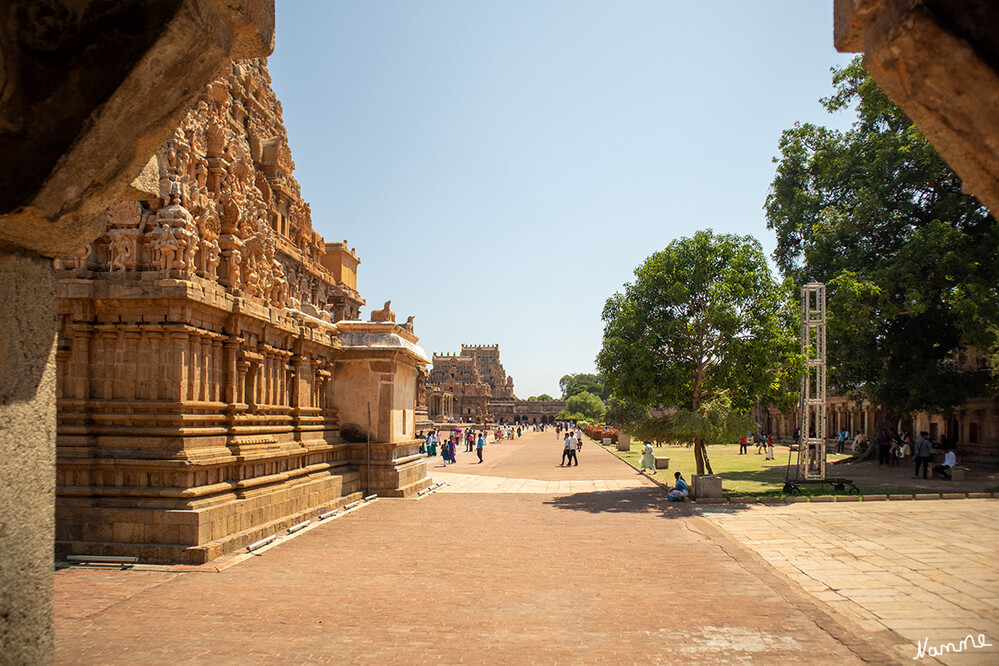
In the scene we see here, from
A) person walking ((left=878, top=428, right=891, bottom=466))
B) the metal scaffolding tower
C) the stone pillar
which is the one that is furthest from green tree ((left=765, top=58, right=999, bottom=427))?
the stone pillar

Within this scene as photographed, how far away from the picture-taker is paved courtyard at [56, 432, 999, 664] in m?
5.56

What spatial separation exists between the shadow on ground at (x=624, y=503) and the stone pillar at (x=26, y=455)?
12.1 meters

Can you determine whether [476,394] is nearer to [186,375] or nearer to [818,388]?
[818,388]

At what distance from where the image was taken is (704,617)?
6.47 metres

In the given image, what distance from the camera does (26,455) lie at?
255 cm

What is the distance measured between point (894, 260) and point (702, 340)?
10008 mm

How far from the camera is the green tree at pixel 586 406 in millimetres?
100562

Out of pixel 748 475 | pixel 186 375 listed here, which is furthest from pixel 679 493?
pixel 186 375

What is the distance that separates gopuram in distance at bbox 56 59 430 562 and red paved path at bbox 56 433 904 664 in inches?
30.7

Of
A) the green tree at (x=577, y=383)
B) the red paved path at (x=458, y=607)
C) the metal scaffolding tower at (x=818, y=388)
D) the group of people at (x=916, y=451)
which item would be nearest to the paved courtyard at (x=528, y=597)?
the red paved path at (x=458, y=607)

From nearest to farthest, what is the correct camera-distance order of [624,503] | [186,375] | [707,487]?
[186,375], [624,503], [707,487]

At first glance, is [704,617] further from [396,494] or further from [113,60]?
[396,494]

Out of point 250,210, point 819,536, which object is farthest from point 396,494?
point 819,536
